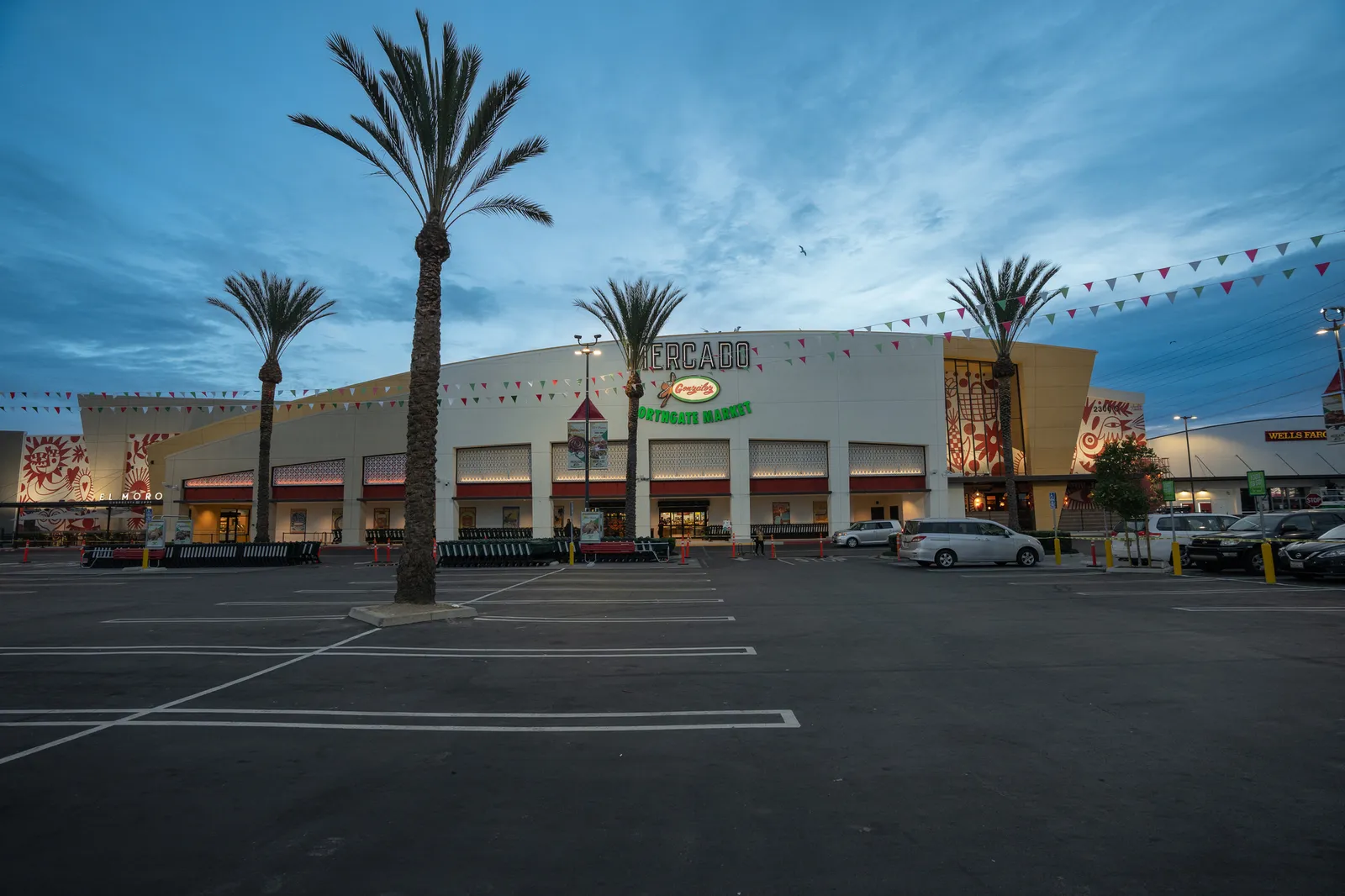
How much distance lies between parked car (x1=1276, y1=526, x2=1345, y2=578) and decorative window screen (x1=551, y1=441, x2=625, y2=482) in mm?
31337

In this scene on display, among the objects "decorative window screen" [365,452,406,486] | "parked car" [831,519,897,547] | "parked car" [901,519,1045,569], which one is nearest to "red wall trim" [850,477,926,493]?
"parked car" [831,519,897,547]

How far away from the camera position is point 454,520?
145 ft

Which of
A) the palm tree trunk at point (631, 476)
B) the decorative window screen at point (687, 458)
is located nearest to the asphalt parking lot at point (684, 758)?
the palm tree trunk at point (631, 476)

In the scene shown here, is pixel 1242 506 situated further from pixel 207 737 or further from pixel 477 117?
pixel 207 737

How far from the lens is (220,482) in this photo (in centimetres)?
4628

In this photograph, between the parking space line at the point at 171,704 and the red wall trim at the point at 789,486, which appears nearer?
the parking space line at the point at 171,704

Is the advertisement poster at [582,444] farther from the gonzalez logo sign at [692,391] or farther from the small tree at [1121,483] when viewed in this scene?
the small tree at [1121,483]

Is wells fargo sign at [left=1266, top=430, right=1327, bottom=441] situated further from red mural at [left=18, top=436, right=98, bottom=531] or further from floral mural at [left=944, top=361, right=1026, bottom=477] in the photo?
red mural at [left=18, top=436, right=98, bottom=531]

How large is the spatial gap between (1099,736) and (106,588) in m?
23.9

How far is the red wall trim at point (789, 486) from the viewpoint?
140ft

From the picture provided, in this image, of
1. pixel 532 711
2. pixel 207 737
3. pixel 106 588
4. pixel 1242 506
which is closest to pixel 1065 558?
pixel 532 711

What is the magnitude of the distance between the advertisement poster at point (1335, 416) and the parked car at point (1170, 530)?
4.08 metres

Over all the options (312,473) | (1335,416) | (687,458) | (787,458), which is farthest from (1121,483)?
(312,473)

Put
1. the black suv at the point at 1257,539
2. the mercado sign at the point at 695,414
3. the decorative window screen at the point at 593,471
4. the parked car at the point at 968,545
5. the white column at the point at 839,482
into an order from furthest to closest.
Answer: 1. the decorative window screen at the point at 593,471
2. the mercado sign at the point at 695,414
3. the white column at the point at 839,482
4. the parked car at the point at 968,545
5. the black suv at the point at 1257,539
